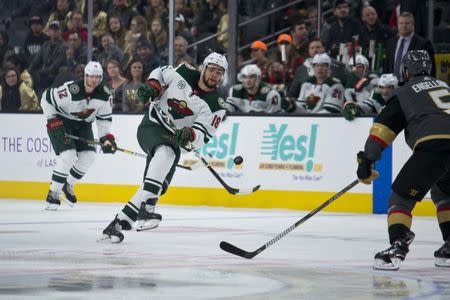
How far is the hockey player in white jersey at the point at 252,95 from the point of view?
542 inches

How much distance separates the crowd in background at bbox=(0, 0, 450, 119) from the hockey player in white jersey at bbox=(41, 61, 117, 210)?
125 centimetres

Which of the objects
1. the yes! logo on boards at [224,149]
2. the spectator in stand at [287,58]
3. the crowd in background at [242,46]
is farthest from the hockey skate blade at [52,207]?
the spectator in stand at [287,58]

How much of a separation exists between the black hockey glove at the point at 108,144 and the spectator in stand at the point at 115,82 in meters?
1.48

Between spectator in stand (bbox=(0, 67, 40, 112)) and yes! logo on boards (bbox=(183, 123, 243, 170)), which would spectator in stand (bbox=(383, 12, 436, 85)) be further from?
spectator in stand (bbox=(0, 67, 40, 112))

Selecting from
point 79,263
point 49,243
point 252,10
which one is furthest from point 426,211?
point 79,263

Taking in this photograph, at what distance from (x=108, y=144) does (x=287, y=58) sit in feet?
8.35

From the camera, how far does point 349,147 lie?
12789 mm

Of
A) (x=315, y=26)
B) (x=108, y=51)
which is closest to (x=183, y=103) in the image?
(x=315, y=26)

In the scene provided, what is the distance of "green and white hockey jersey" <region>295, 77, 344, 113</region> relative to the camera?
13.3m

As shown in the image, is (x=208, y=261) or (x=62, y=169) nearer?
(x=208, y=261)

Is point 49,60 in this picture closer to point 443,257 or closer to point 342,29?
point 342,29

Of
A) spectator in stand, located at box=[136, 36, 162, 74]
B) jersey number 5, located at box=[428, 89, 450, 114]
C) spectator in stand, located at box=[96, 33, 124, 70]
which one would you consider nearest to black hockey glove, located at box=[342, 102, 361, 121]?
spectator in stand, located at box=[136, 36, 162, 74]

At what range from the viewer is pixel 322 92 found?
13398 millimetres

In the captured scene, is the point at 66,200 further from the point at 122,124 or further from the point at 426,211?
the point at 426,211
